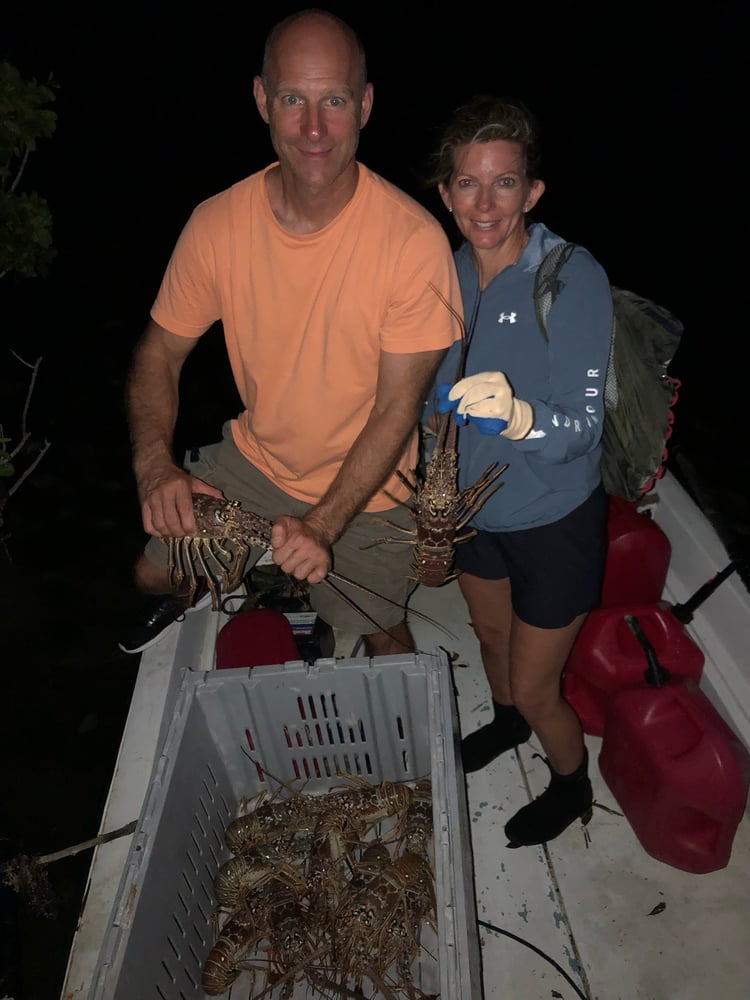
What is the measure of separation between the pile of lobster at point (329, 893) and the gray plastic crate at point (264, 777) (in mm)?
91

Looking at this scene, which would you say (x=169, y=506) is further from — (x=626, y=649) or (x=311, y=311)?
(x=626, y=649)

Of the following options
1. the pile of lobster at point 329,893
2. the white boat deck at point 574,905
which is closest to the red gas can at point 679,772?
the white boat deck at point 574,905

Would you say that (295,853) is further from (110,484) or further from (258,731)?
(110,484)

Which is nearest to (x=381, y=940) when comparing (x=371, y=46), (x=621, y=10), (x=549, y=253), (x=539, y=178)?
(x=549, y=253)

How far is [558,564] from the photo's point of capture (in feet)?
7.37

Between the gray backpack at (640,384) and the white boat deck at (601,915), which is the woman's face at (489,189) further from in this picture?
the white boat deck at (601,915)

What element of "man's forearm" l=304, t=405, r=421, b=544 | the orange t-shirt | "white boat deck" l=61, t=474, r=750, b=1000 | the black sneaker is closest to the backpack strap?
the orange t-shirt

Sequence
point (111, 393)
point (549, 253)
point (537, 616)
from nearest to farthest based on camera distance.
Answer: point (549, 253)
point (537, 616)
point (111, 393)

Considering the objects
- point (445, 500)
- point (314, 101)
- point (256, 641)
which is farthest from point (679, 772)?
point (314, 101)

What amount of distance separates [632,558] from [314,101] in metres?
2.51

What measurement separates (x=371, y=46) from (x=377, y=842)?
66.5ft

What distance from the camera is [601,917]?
2736 mm

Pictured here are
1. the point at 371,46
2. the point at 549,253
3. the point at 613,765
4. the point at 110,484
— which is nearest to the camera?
the point at 549,253

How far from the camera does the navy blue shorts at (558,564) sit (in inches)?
88.0
